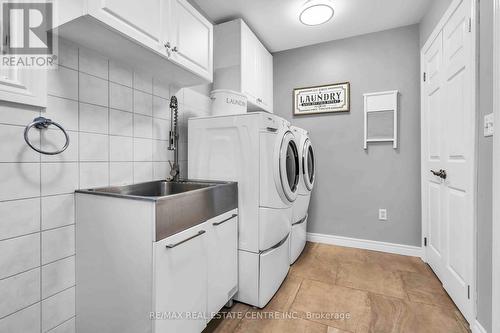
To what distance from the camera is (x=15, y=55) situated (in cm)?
103

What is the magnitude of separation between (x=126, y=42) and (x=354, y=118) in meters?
2.50

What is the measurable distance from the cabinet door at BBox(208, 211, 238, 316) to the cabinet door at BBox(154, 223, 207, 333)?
0.07 metres

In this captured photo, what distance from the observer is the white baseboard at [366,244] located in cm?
254

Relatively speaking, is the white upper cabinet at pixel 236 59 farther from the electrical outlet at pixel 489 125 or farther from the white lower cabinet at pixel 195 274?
the electrical outlet at pixel 489 125

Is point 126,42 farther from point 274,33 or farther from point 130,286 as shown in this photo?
point 274,33

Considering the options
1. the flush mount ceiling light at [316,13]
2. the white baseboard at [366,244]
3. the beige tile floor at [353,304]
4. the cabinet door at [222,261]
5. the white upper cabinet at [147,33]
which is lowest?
the beige tile floor at [353,304]

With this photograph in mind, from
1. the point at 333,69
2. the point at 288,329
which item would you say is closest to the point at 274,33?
the point at 333,69

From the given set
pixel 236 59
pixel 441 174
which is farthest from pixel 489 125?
pixel 236 59

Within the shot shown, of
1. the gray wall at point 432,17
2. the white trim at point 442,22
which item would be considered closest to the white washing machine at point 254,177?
the white trim at point 442,22

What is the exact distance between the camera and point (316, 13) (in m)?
2.21

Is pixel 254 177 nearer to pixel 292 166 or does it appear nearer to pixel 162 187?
pixel 292 166

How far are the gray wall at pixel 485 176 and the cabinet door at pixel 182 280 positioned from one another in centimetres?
156

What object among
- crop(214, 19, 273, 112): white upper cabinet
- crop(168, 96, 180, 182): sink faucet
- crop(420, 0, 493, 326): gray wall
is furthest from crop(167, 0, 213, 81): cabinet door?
crop(420, 0, 493, 326): gray wall

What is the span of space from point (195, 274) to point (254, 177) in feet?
2.37
